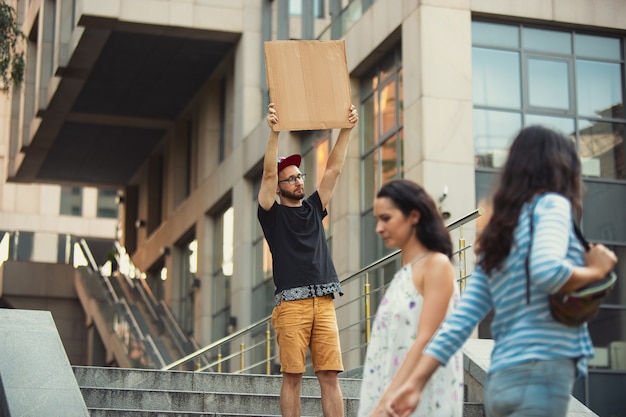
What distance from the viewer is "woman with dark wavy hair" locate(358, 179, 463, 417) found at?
538cm

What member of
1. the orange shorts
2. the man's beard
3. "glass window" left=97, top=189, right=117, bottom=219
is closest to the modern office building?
the man's beard

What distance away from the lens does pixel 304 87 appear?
8961 mm

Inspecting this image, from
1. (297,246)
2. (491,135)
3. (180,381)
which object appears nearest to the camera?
(297,246)

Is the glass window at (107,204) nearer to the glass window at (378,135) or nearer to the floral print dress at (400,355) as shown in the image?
the glass window at (378,135)

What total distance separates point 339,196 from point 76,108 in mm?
14464

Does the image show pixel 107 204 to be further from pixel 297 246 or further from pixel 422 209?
pixel 422 209

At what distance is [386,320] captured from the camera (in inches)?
220

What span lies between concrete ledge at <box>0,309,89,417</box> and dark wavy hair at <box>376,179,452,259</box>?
4.18 meters

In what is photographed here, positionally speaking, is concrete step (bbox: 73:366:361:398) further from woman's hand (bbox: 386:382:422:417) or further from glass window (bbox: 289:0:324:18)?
glass window (bbox: 289:0:324:18)

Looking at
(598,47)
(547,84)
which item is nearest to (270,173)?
(547,84)

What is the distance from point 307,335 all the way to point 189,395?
266 centimetres

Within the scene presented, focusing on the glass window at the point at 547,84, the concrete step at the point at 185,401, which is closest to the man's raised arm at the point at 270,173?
the concrete step at the point at 185,401

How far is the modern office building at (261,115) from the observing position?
65.5 ft

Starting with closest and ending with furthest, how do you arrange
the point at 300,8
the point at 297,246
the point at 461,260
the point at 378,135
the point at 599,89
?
the point at 297,246, the point at 461,260, the point at 599,89, the point at 378,135, the point at 300,8
